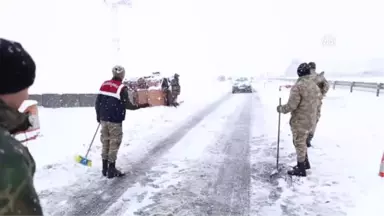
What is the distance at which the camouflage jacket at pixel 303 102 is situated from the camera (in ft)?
19.2

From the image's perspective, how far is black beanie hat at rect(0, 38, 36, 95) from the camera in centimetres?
137

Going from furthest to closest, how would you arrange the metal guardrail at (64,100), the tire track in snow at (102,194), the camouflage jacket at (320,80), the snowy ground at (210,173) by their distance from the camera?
the metal guardrail at (64,100)
the camouflage jacket at (320,80)
the snowy ground at (210,173)
the tire track in snow at (102,194)

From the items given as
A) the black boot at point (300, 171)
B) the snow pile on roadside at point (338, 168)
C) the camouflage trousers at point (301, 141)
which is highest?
the camouflage trousers at point (301, 141)

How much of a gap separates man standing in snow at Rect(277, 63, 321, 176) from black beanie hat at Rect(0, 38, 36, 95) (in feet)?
16.7

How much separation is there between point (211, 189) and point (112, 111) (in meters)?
2.27

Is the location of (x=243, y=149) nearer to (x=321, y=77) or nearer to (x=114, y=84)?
(x=321, y=77)

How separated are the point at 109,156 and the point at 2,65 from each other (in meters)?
4.82

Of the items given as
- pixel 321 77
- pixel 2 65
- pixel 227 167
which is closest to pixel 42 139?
pixel 227 167

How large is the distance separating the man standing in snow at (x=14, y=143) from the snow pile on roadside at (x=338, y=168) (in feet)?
13.1

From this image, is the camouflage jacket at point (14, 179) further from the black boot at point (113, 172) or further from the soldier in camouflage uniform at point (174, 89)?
the soldier in camouflage uniform at point (174, 89)

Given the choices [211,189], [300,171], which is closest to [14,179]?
[211,189]

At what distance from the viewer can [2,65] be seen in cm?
136

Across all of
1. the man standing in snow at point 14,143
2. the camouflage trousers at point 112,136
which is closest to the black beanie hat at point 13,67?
the man standing in snow at point 14,143

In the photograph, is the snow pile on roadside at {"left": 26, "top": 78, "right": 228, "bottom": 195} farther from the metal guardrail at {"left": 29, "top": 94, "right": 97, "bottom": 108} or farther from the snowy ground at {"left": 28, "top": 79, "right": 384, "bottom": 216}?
the metal guardrail at {"left": 29, "top": 94, "right": 97, "bottom": 108}
